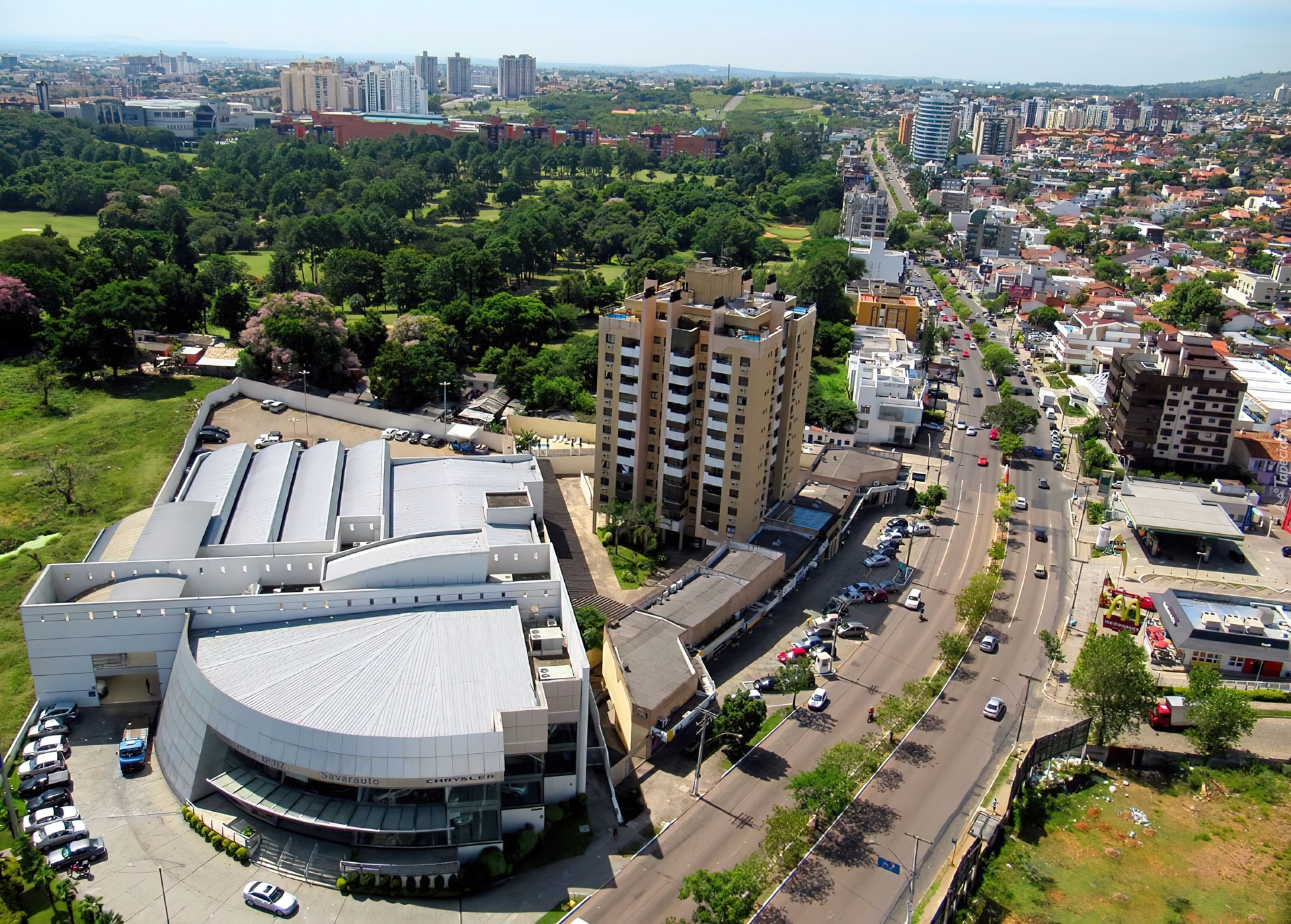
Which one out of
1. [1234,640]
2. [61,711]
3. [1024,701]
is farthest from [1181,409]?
[61,711]

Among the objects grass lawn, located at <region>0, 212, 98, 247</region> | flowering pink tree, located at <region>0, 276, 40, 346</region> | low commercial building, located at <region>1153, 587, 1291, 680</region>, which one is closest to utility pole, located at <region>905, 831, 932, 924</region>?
low commercial building, located at <region>1153, 587, 1291, 680</region>


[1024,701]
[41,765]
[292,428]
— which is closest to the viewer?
[41,765]

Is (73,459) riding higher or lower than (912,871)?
higher

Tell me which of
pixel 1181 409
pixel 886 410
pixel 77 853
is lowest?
pixel 77 853

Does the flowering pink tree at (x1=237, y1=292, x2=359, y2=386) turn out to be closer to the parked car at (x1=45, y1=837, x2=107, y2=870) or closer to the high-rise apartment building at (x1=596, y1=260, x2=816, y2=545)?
the high-rise apartment building at (x1=596, y1=260, x2=816, y2=545)

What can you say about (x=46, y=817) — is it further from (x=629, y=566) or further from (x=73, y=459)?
(x=73, y=459)

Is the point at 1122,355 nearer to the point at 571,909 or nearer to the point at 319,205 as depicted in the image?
the point at 571,909

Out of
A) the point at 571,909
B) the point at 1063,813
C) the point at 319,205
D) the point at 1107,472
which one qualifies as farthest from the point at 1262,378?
the point at 319,205

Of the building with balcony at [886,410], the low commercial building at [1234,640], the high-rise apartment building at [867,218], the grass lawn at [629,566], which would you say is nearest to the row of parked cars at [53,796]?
the grass lawn at [629,566]
